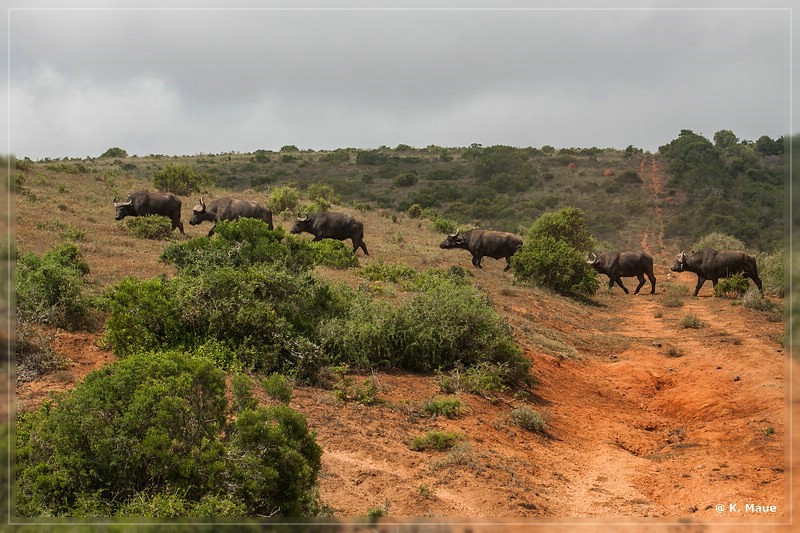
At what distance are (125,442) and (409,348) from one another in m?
6.01

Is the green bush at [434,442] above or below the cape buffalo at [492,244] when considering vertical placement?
below

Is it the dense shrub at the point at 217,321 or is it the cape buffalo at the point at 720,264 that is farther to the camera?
the cape buffalo at the point at 720,264

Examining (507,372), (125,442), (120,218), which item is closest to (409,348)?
(507,372)

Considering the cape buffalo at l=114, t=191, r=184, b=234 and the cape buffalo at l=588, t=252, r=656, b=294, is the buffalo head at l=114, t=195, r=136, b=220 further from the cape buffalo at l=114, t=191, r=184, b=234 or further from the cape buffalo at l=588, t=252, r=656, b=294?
the cape buffalo at l=588, t=252, r=656, b=294

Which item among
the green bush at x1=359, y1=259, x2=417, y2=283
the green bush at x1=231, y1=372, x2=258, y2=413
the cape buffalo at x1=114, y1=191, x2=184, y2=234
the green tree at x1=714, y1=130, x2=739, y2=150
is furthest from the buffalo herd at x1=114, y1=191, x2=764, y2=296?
the green tree at x1=714, y1=130, x2=739, y2=150

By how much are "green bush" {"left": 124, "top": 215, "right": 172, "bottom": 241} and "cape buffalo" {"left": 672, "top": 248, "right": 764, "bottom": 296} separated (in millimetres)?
16209

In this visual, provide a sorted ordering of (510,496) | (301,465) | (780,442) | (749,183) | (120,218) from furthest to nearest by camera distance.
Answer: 1. (749,183)
2. (120,218)
3. (780,442)
4. (510,496)
5. (301,465)

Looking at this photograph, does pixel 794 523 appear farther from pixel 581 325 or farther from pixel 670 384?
pixel 581 325

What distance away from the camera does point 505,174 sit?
59781 millimetres

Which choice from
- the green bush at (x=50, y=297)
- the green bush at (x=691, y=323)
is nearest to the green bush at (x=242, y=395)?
the green bush at (x=50, y=297)

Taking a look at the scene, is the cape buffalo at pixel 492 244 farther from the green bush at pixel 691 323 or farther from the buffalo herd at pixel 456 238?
the green bush at pixel 691 323

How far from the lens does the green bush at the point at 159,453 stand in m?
4.40

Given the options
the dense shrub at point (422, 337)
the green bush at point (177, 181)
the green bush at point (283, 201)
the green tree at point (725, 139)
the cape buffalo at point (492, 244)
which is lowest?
the dense shrub at point (422, 337)

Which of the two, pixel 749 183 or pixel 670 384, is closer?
pixel 670 384
